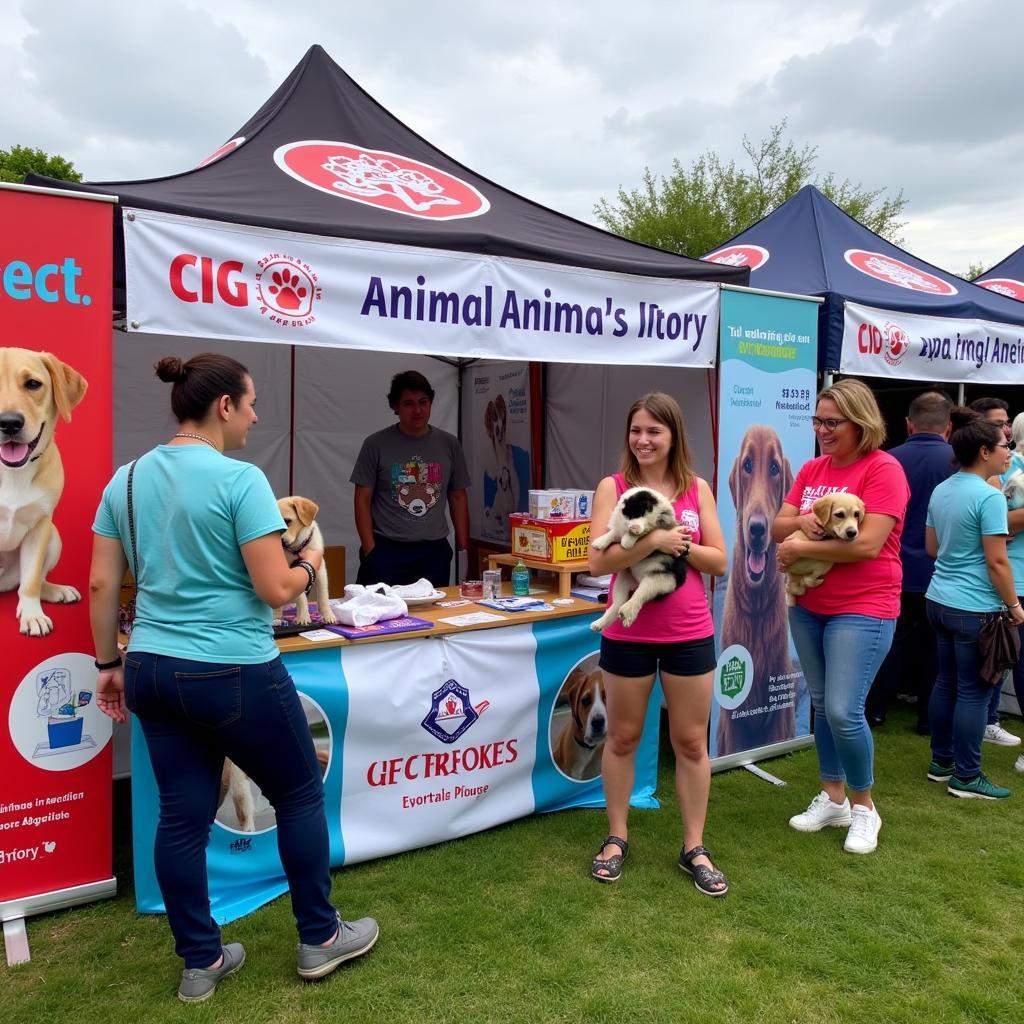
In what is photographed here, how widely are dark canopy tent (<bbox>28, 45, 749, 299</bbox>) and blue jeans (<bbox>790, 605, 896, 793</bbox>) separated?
4.98 feet

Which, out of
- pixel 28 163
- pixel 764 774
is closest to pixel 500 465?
pixel 764 774

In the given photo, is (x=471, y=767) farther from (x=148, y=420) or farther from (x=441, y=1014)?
(x=148, y=420)

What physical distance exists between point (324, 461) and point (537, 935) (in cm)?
353

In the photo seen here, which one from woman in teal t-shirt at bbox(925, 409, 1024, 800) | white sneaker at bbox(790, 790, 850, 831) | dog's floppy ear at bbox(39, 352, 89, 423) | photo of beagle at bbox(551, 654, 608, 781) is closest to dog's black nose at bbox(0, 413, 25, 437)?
dog's floppy ear at bbox(39, 352, 89, 423)

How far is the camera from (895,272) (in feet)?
16.1

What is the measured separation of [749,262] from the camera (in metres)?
4.97

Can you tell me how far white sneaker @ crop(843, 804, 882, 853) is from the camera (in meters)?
2.90

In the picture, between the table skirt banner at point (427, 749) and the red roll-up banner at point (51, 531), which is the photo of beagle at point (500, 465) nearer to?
the table skirt banner at point (427, 749)

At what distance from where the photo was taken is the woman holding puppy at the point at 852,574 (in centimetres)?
271

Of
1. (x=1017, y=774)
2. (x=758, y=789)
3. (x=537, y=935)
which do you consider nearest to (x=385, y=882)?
(x=537, y=935)

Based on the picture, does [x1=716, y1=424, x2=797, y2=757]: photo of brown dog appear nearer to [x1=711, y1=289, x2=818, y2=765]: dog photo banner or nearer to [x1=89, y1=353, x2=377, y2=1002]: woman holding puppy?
[x1=711, y1=289, x2=818, y2=765]: dog photo banner

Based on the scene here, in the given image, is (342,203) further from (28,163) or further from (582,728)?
(28,163)

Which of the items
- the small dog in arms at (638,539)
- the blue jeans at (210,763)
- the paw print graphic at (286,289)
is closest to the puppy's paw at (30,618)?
the blue jeans at (210,763)

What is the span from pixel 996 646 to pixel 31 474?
3.45 m
